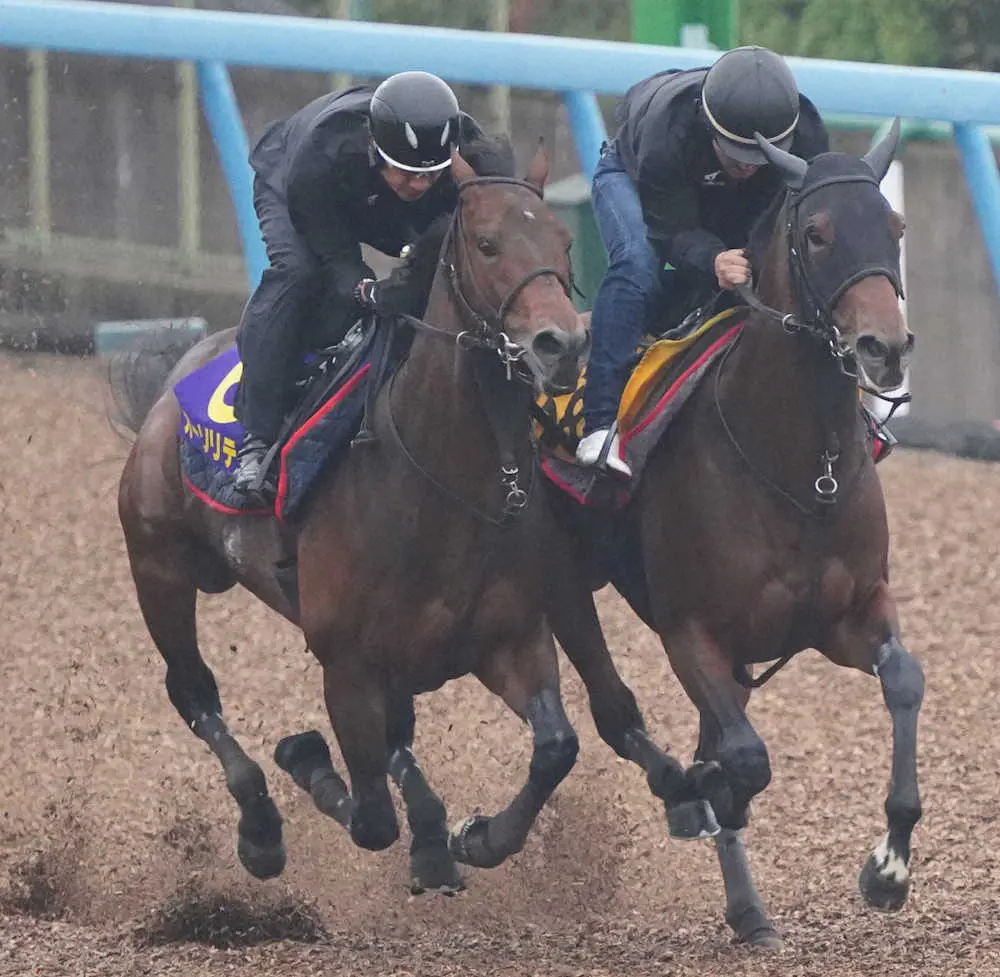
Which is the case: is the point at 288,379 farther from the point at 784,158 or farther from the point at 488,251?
the point at 784,158

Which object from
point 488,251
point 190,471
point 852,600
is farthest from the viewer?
point 190,471

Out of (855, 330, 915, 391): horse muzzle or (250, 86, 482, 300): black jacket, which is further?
(250, 86, 482, 300): black jacket

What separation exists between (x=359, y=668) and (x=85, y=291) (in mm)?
5863

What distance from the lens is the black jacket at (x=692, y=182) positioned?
5836mm

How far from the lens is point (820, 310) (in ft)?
17.2

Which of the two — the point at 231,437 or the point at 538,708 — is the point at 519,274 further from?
the point at 231,437

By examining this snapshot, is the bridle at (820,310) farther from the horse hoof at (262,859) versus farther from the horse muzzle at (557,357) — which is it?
the horse hoof at (262,859)

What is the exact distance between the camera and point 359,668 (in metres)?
5.81

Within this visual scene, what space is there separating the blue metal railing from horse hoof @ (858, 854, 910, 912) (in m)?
5.00

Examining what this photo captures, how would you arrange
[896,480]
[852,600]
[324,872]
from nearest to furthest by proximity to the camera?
[852,600]
[324,872]
[896,480]

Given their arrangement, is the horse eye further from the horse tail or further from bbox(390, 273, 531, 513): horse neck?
the horse tail

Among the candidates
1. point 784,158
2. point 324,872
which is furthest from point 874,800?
point 784,158

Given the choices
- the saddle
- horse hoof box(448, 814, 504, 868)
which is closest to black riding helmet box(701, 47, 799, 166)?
the saddle

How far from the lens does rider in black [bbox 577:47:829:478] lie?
5.65 meters
